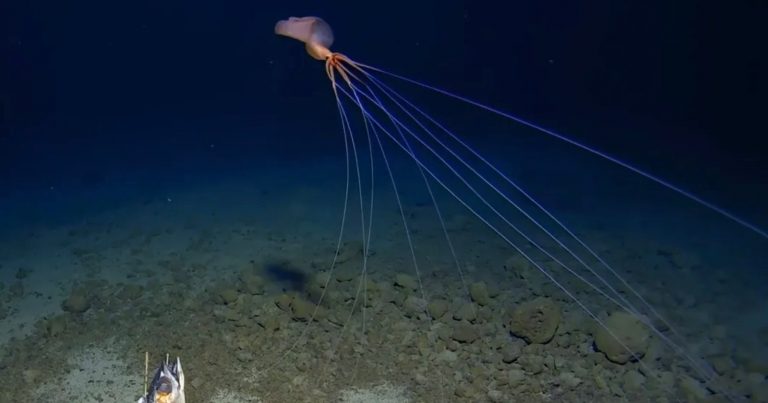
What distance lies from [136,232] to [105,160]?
13.1 meters

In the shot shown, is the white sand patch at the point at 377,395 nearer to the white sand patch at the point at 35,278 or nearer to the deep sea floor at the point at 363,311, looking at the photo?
the deep sea floor at the point at 363,311

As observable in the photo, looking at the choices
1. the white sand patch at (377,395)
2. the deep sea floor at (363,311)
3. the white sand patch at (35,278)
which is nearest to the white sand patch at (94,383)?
the deep sea floor at (363,311)

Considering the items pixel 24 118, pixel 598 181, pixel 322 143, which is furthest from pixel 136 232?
pixel 24 118

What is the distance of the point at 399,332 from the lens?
466 centimetres

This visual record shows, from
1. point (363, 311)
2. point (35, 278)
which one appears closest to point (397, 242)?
point (363, 311)

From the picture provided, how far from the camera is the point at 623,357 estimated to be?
13.3 ft

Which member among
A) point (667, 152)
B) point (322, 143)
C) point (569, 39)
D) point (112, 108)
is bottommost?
point (112, 108)

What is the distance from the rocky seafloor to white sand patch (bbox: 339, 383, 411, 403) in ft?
0.10

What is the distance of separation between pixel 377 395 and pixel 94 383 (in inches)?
95.8

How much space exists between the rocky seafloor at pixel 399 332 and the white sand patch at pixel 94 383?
0.04 meters

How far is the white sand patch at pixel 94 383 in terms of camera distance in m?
4.19

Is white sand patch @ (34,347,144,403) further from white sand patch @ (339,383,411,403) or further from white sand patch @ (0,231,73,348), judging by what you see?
white sand patch @ (339,383,411,403)

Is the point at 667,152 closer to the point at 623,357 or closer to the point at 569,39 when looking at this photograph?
the point at 623,357

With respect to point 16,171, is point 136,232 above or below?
above
